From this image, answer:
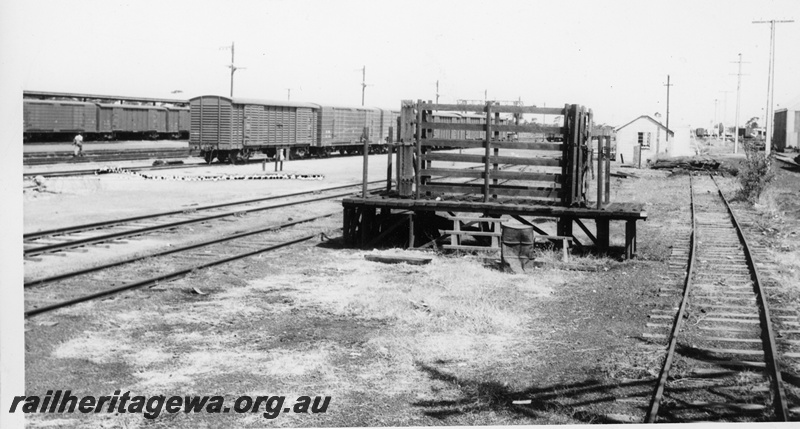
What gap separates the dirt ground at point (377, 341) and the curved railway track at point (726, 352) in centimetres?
25

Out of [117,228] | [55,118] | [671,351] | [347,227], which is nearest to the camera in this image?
[671,351]

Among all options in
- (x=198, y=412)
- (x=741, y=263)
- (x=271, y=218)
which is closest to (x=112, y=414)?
(x=198, y=412)

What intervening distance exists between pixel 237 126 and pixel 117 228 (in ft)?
69.7

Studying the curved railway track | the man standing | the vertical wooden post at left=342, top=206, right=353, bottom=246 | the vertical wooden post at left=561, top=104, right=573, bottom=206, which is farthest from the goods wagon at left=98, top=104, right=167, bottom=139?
the curved railway track

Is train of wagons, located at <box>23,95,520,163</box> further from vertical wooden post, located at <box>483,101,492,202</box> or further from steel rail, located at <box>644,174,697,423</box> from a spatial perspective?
steel rail, located at <box>644,174,697,423</box>

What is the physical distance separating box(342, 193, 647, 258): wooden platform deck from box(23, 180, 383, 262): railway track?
389cm

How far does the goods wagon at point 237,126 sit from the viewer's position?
3450 centimetres

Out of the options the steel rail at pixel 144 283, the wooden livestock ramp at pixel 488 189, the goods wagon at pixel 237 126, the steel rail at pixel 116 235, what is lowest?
the steel rail at pixel 144 283

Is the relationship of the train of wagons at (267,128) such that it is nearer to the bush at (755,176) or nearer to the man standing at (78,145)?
the man standing at (78,145)

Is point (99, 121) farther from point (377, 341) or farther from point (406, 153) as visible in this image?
point (377, 341)

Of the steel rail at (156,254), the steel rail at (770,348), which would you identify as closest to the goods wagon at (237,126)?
the steel rail at (156,254)

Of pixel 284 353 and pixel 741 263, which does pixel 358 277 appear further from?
pixel 741 263

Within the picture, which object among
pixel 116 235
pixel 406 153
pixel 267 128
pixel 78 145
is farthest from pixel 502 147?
pixel 267 128

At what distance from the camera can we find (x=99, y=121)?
43.5 meters
